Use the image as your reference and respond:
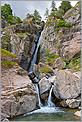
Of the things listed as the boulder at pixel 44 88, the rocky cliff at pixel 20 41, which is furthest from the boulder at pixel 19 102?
the rocky cliff at pixel 20 41

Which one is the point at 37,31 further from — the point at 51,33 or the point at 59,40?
the point at 59,40

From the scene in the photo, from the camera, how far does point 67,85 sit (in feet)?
27.1

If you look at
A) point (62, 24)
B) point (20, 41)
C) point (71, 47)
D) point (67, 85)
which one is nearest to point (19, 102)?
point (67, 85)

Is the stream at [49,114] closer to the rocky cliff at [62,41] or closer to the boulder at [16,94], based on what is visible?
the boulder at [16,94]

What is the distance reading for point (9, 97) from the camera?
6824mm

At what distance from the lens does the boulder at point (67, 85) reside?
817 cm

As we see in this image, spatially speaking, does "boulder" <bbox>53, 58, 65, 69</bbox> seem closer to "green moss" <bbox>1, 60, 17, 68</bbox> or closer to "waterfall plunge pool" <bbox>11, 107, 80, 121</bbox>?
"green moss" <bbox>1, 60, 17, 68</bbox>

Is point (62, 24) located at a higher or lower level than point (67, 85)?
higher

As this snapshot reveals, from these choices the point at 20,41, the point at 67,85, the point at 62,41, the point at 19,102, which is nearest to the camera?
the point at 19,102

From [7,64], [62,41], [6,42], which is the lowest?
[7,64]

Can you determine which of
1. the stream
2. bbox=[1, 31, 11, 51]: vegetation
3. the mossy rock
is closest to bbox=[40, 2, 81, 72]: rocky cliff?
bbox=[1, 31, 11, 51]: vegetation

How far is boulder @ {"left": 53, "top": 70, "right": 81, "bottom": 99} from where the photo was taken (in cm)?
817

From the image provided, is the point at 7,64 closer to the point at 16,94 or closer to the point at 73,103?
the point at 16,94

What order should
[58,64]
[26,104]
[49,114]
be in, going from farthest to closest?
[58,64]
[26,104]
[49,114]
